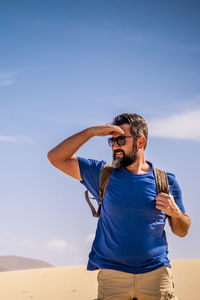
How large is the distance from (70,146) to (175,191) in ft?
4.17

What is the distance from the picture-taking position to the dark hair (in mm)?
4789

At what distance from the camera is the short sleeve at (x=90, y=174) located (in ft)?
15.2

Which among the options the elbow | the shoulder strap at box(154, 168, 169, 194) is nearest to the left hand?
the shoulder strap at box(154, 168, 169, 194)

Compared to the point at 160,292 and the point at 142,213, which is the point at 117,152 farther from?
the point at 160,292

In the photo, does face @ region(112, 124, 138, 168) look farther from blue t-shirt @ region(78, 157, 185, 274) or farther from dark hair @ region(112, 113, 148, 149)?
blue t-shirt @ region(78, 157, 185, 274)

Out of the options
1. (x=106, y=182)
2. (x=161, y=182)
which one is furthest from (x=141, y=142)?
(x=106, y=182)

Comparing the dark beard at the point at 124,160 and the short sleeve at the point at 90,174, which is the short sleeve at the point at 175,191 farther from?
the short sleeve at the point at 90,174

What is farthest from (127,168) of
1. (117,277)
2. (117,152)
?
(117,277)

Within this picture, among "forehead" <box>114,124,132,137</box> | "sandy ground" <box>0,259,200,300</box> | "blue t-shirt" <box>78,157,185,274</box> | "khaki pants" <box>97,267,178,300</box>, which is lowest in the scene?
"sandy ground" <box>0,259,200,300</box>

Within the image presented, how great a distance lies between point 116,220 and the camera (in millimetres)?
4316

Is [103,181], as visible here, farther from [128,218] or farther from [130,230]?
[130,230]

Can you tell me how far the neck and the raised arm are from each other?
16.1 inches

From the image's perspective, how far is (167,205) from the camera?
439 centimetres

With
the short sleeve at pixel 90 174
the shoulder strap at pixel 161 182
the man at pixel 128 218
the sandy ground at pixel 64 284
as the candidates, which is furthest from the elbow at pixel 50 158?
the sandy ground at pixel 64 284
